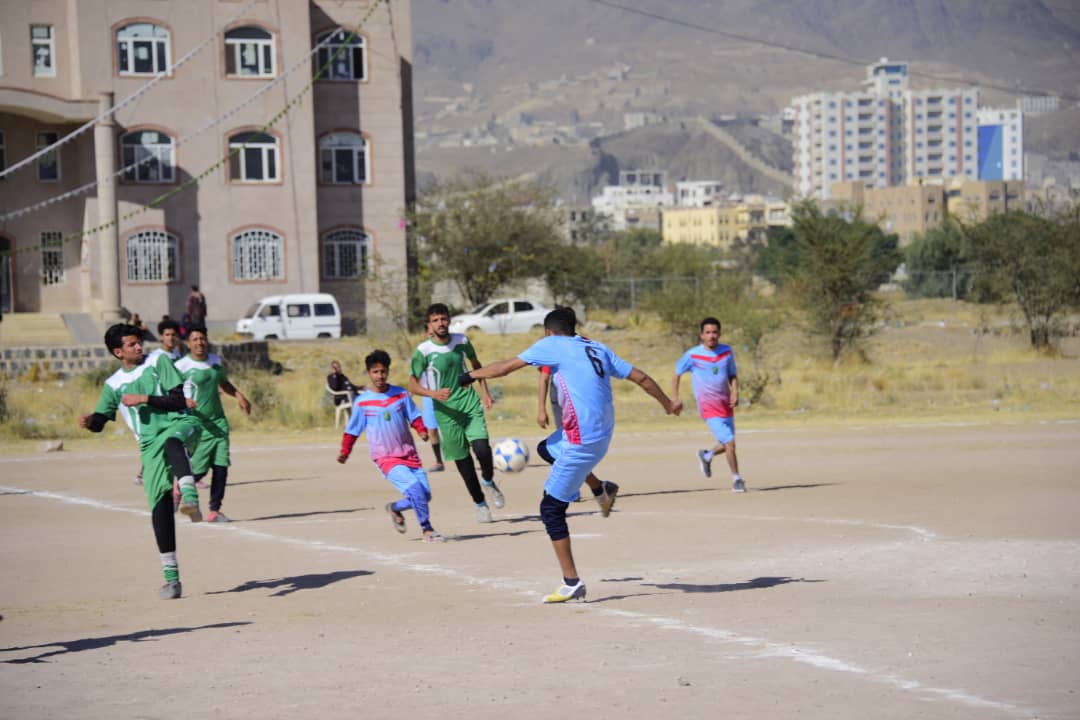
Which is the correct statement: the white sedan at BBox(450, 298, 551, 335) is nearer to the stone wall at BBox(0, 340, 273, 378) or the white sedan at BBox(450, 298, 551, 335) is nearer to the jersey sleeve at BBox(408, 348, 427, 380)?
the stone wall at BBox(0, 340, 273, 378)

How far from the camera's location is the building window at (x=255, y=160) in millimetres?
53125

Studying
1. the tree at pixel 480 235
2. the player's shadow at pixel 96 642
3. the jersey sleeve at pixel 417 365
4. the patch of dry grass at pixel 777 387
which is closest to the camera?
the player's shadow at pixel 96 642

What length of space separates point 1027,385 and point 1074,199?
1427 centimetres

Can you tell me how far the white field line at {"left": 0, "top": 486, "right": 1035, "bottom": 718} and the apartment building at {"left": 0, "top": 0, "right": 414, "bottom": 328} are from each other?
128 ft

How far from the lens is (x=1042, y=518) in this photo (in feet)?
44.7

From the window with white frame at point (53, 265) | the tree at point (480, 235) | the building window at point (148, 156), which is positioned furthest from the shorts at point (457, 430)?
the window with white frame at point (53, 265)

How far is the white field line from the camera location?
23.7ft

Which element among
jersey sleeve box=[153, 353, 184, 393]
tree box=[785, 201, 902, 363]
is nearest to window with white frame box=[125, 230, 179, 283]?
tree box=[785, 201, 902, 363]

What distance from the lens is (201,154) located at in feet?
173

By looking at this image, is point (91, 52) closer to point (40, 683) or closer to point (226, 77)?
point (226, 77)

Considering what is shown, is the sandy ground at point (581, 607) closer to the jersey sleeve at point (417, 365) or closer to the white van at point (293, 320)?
the jersey sleeve at point (417, 365)

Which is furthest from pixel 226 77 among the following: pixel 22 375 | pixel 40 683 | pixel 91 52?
pixel 40 683

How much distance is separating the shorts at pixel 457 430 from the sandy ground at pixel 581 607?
27.7 inches

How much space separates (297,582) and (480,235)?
45031mm
